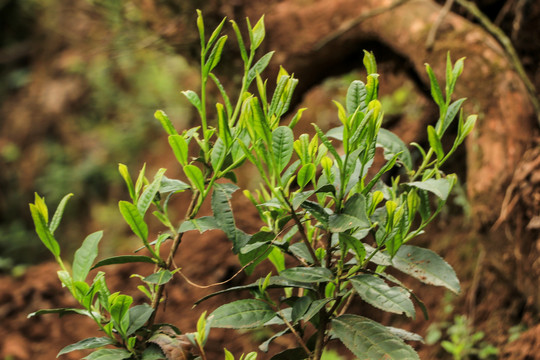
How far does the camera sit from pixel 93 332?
2.06 m

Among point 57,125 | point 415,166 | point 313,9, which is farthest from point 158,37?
point 57,125

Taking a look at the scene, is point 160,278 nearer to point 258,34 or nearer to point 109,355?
point 109,355

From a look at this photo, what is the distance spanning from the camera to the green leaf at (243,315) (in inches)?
33.6

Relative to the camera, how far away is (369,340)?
2.78ft

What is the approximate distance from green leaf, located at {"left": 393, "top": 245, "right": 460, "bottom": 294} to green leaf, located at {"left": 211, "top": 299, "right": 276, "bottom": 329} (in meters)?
0.26

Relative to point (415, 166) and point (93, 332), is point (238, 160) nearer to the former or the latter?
point (93, 332)

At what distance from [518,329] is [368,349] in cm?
99

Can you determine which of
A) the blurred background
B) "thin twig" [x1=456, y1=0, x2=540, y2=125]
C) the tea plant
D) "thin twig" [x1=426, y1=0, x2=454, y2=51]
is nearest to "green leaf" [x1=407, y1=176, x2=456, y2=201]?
the tea plant

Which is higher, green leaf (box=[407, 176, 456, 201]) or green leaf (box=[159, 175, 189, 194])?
green leaf (box=[407, 176, 456, 201])

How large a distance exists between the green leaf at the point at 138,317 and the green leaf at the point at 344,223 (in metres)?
0.38

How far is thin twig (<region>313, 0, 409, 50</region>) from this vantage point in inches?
90.7

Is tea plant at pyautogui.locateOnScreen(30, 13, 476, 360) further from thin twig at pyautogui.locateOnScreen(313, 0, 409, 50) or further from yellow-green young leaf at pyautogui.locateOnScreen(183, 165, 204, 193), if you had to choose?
thin twig at pyautogui.locateOnScreen(313, 0, 409, 50)

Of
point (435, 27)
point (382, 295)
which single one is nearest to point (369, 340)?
point (382, 295)

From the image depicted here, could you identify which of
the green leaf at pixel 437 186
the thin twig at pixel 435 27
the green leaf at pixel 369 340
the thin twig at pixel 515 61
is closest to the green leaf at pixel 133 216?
the green leaf at pixel 369 340
